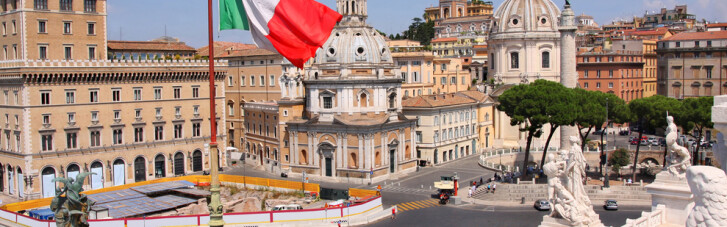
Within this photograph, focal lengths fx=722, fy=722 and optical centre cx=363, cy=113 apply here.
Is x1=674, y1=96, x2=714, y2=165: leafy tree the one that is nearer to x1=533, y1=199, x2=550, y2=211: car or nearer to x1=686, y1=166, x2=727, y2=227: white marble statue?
x1=533, y1=199, x2=550, y2=211: car

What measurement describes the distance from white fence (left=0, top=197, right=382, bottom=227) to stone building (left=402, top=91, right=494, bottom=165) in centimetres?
2437

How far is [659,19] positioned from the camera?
151 metres

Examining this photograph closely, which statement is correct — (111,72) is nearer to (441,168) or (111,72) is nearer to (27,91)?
(27,91)

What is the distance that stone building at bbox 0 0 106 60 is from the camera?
54.4 meters

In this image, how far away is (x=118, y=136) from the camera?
2312 inches

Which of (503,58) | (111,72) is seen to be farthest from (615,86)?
(111,72)

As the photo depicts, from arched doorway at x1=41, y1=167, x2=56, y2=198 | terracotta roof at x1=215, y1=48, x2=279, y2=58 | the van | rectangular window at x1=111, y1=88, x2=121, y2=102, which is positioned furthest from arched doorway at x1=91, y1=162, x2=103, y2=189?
terracotta roof at x1=215, y1=48, x2=279, y2=58

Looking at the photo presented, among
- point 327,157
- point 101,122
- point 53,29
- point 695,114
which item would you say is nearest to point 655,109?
point 695,114

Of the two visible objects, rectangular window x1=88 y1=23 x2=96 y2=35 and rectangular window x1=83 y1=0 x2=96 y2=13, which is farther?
rectangular window x1=88 y1=23 x2=96 y2=35

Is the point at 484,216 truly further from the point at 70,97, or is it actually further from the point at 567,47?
the point at 70,97

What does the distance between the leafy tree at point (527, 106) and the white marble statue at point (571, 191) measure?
43.1m

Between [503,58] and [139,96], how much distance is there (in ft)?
139

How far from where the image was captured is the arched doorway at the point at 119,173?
58188mm

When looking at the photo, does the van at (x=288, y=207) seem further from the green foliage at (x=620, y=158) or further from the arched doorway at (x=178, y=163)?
the green foliage at (x=620, y=158)
